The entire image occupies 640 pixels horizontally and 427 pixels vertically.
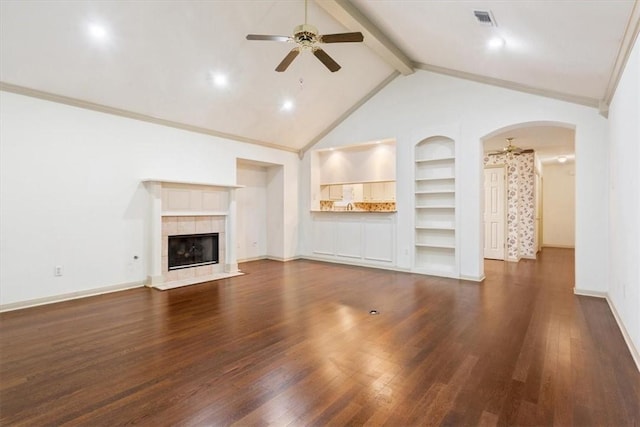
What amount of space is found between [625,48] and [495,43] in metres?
1.37

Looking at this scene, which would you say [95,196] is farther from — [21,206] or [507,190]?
[507,190]

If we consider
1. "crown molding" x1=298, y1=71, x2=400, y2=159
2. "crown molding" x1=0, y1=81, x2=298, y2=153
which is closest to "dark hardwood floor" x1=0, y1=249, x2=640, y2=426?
"crown molding" x1=0, y1=81, x2=298, y2=153

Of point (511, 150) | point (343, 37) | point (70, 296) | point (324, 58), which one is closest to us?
point (343, 37)

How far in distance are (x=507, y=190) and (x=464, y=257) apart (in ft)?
11.3

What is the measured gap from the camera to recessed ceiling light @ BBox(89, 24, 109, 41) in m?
3.65

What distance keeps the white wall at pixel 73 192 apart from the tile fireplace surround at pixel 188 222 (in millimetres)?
233

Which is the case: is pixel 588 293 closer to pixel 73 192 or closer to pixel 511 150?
pixel 511 150

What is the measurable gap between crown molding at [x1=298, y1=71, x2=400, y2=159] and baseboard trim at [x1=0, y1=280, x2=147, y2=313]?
15.2 ft

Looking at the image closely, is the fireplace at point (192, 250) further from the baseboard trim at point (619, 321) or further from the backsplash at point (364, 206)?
the baseboard trim at point (619, 321)

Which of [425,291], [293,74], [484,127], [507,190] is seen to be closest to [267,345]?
[425,291]

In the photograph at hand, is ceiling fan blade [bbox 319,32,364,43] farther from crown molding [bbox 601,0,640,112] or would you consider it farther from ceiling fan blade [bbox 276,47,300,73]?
crown molding [bbox 601,0,640,112]

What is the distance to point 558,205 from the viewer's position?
10.5 meters

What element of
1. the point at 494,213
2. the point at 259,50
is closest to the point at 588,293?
the point at 494,213

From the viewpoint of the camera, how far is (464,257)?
5.54 m
